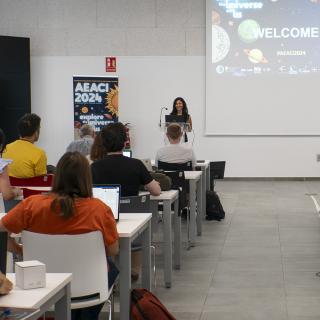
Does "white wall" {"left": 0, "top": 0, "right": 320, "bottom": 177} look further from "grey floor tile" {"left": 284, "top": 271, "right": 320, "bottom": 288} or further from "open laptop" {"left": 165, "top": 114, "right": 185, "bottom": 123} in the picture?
"grey floor tile" {"left": 284, "top": 271, "right": 320, "bottom": 288}

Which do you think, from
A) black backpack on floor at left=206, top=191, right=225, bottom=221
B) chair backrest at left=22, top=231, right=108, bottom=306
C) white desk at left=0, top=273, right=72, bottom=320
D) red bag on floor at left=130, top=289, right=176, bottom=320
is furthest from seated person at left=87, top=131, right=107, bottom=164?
black backpack on floor at left=206, top=191, right=225, bottom=221

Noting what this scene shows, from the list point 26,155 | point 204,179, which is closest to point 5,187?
point 26,155

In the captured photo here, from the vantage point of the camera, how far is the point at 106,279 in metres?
3.62

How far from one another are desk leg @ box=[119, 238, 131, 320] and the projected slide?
9183mm

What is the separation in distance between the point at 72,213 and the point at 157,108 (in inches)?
386

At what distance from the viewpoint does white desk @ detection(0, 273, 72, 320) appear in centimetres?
253

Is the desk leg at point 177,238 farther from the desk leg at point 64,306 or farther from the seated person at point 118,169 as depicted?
the desk leg at point 64,306

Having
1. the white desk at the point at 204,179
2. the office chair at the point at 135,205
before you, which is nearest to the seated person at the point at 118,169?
the office chair at the point at 135,205

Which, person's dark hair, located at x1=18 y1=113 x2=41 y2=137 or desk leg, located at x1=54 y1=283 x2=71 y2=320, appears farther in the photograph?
person's dark hair, located at x1=18 y1=113 x2=41 y2=137

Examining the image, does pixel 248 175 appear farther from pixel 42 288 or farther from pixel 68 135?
pixel 42 288

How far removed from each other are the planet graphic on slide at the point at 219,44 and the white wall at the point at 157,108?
0.29m

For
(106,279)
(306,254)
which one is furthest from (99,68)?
(106,279)

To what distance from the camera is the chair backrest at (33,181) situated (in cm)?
587

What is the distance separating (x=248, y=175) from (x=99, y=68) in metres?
3.44
